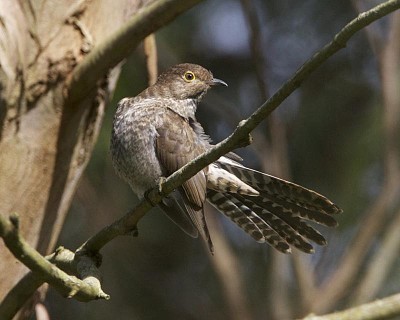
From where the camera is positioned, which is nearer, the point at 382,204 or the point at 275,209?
the point at 275,209

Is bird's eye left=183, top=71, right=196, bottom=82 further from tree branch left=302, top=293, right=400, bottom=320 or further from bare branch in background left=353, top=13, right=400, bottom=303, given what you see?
tree branch left=302, top=293, right=400, bottom=320

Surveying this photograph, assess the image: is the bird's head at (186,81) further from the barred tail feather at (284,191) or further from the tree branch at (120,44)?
the tree branch at (120,44)

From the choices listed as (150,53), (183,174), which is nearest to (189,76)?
(150,53)

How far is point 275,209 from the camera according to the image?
169 inches

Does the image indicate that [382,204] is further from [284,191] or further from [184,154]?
[184,154]

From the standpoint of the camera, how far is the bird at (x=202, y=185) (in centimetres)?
410

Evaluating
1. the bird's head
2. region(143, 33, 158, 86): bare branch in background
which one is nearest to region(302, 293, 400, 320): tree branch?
region(143, 33, 158, 86): bare branch in background

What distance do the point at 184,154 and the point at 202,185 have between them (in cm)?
25

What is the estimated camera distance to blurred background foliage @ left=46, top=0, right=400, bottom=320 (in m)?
6.64

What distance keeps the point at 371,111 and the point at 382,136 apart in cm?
46

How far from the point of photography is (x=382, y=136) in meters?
6.59

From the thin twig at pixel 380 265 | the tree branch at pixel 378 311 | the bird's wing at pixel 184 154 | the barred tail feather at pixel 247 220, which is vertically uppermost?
the bird's wing at pixel 184 154

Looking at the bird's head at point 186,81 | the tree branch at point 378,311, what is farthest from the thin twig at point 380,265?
the tree branch at point 378,311

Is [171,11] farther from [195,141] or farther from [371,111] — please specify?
[371,111]
